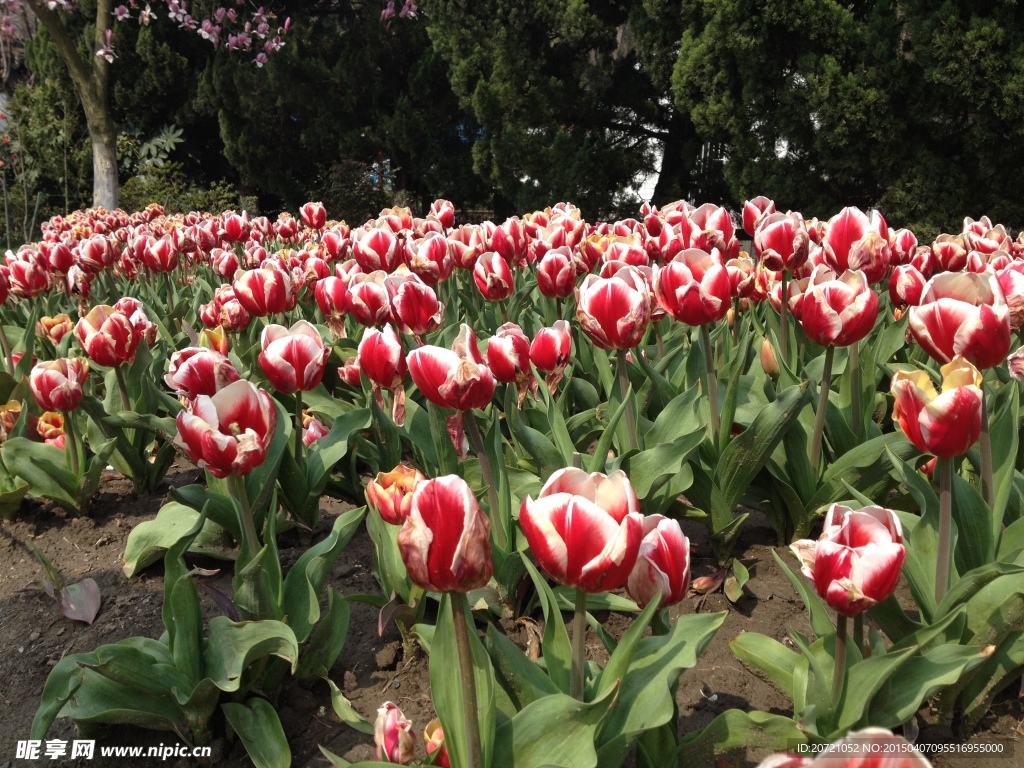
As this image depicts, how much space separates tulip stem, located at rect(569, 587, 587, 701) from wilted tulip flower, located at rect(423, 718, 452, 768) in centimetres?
22

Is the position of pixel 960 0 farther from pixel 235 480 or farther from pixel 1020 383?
pixel 235 480

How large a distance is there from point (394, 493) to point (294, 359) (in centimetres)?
57

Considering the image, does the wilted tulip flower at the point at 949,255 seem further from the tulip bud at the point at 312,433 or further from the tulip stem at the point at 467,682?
the tulip stem at the point at 467,682

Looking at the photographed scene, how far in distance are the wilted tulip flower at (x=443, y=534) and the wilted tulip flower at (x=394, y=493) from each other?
0.54m

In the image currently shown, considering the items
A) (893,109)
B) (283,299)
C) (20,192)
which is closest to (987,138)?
(893,109)

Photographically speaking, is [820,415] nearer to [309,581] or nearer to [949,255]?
[949,255]

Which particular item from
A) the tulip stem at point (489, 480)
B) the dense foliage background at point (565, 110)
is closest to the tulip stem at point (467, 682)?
the tulip stem at point (489, 480)

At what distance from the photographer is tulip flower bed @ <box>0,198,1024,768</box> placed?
1219 millimetres

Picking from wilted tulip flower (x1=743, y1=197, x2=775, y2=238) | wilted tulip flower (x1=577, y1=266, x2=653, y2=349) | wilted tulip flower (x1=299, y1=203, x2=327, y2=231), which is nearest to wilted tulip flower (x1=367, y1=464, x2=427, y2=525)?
wilted tulip flower (x1=577, y1=266, x2=653, y2=349)

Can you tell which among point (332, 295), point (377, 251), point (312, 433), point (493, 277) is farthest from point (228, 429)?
point (377, 251)

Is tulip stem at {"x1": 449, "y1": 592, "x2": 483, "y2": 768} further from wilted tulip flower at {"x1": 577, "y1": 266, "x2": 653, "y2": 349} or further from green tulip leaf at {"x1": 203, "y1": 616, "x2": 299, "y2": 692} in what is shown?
wilted tulip flower at {"x1": 577, "y1": 266, "x2": 653, "y2": 349}

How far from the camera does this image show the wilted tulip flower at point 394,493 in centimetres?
162

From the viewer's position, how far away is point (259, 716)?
1616mm

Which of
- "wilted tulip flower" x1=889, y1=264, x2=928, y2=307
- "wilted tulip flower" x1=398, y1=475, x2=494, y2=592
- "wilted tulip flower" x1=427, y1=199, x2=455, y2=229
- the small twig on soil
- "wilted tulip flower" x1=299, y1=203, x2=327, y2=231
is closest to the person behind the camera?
"wilted tulip flower" x1=398, y1=475, x2=494, y2=592
